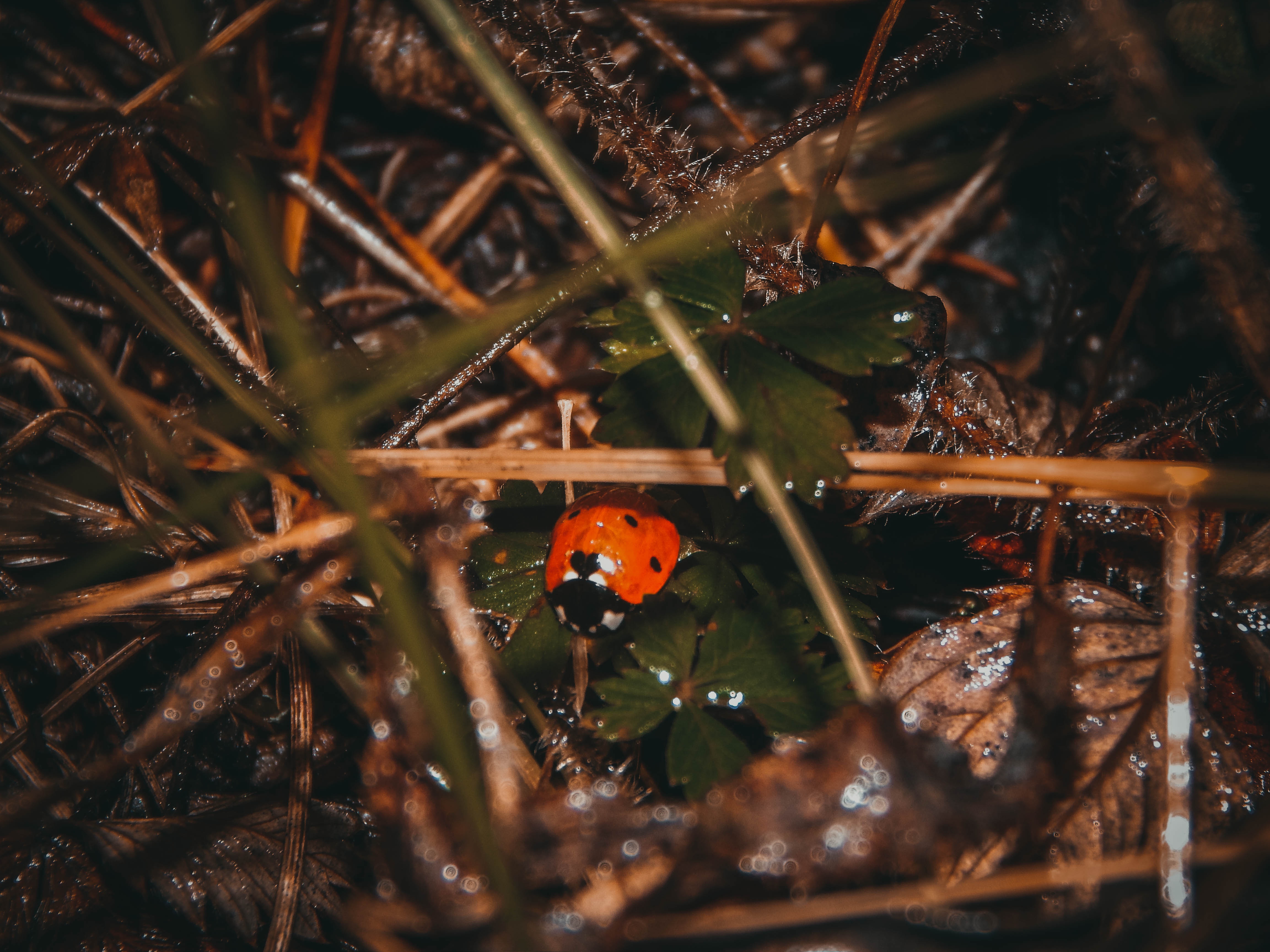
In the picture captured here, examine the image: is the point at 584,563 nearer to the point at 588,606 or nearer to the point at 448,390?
the point at 588,606

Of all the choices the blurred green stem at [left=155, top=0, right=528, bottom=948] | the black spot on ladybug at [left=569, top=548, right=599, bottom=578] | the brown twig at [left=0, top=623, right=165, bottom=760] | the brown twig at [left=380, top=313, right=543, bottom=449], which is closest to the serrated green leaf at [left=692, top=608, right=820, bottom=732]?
the black spot on ladybug at [left=569, top=548, right=599, bottom=578]

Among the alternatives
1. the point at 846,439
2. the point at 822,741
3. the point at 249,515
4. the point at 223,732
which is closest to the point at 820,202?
the point at 846,439

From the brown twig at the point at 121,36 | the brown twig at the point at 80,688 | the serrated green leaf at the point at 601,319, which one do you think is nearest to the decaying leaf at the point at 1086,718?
the serrated green leaf at the point at 601,319

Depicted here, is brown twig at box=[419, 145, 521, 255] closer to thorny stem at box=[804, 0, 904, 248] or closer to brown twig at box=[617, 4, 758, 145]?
brown twig at box=[617, 4, 758, 145]

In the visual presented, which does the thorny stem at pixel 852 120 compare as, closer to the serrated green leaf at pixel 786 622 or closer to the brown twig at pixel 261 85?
the serrated green leaf at pixel 786 622

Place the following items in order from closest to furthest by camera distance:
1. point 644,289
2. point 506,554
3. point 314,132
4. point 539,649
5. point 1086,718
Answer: point 644,289
point 1086,718
point 539,649
point 506,554
point 314,132

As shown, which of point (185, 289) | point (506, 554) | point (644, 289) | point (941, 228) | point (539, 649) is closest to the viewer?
point (644, 289)

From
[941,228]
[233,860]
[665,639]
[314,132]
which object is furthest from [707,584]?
[314,132]
